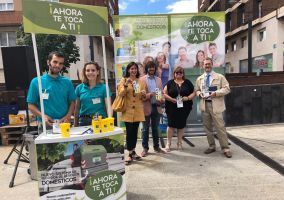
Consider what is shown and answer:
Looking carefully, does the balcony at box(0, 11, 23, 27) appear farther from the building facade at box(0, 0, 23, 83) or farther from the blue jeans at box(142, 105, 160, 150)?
the blue jeans at box(142, 105, 160, 150)

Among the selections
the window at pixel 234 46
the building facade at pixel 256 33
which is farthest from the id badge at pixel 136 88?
the window at pixel 234 46

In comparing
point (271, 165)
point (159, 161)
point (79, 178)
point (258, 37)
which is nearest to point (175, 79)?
point (159, 161)

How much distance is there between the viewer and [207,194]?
12.7 feet

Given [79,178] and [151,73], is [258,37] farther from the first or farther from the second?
[79,178]

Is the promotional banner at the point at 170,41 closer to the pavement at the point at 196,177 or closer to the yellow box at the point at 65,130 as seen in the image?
the pavement at the point at 196,177

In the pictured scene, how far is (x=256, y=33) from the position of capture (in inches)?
1057

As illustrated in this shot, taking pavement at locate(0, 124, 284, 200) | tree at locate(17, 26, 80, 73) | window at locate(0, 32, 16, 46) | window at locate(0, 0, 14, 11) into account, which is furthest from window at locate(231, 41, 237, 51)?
pavement at locate(0, 124, 284, 200)

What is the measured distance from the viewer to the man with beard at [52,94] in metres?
3.65

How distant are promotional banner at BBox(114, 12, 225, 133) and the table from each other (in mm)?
3403

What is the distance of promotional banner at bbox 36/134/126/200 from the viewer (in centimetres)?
299

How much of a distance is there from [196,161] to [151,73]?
5.95 ft

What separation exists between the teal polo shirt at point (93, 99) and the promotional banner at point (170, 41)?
2553 millimetres

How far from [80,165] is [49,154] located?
34cm

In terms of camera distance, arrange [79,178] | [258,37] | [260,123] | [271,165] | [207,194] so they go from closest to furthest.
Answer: [79,178]
[207,194]
[271,165]
[260,123]
[258,37]
